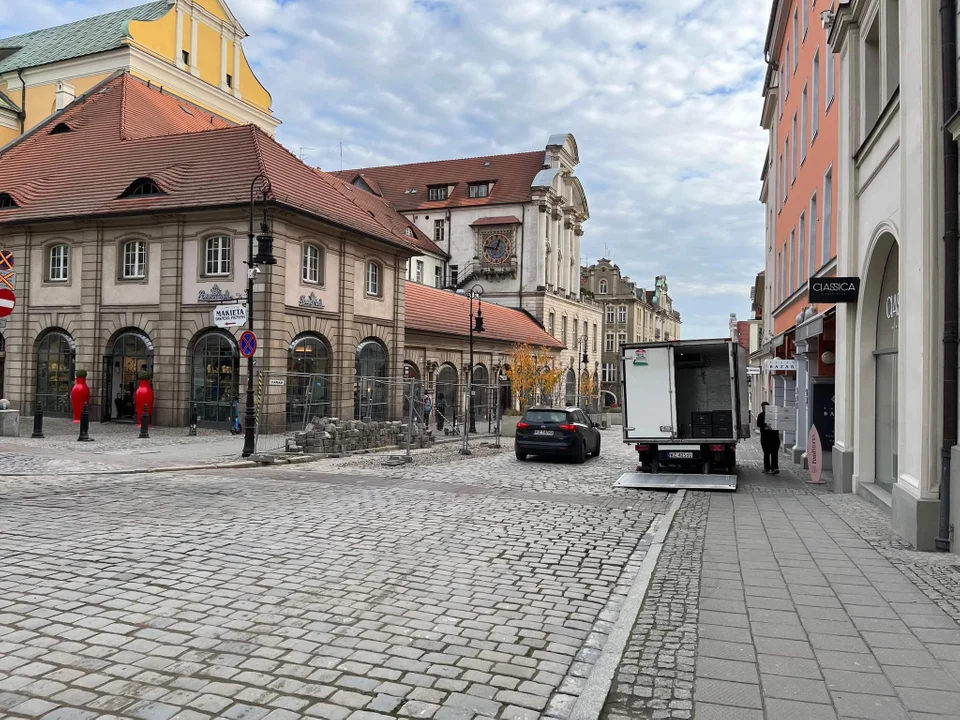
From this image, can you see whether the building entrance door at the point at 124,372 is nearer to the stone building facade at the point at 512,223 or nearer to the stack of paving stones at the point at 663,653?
the stack of paving stones at the point at 663,653

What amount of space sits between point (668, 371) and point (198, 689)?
14.3 meters

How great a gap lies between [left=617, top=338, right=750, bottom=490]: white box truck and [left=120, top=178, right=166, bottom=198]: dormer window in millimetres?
19601

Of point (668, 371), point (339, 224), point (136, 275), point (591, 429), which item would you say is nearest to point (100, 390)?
point (136, 275)

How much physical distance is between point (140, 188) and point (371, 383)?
36.3 ft

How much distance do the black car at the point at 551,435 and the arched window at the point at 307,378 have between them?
6801 millimetres

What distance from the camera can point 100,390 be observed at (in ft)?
95.4

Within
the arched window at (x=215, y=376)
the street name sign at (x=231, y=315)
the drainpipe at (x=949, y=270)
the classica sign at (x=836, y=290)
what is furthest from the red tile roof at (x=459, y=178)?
the drainpipe at (x=949, y=270)

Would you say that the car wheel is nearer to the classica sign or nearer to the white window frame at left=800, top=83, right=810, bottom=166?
the classica sign

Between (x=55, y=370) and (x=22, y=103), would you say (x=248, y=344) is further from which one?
(x=22, y=103)

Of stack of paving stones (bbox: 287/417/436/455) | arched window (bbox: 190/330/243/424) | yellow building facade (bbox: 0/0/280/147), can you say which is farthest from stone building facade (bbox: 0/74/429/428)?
yellow building facade (bbox: 0/0/280/147)

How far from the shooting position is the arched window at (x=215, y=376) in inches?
1083

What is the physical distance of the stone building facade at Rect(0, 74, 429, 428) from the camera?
27.3m

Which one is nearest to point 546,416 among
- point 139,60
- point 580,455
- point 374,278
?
point 580,455

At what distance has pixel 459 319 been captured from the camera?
144 ft
